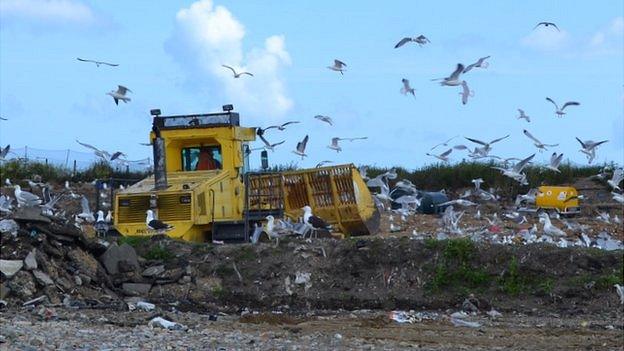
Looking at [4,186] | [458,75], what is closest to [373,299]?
[458,75]

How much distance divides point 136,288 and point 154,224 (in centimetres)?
178

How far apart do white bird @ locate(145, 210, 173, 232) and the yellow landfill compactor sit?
0.11 metres

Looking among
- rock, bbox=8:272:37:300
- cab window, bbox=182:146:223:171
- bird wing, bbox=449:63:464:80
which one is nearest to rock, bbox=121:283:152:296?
rock, bbox=8:272:37:300

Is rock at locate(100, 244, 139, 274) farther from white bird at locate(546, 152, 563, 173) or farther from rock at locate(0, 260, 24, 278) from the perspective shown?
white bird at locate(546, 152, 563, 173)

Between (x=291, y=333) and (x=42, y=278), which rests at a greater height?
(x=42, y=278)

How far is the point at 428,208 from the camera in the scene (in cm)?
3375

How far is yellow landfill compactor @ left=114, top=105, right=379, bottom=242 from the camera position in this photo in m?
18.8

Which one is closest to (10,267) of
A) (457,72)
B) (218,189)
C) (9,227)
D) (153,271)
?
(9,227)

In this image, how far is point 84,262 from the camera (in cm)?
1662

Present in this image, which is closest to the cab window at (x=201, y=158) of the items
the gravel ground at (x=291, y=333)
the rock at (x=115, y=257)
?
the rock at (x=115, y=257)

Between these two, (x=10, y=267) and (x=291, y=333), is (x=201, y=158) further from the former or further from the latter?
(x=291, y=333)

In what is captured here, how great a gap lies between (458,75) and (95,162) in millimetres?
20353

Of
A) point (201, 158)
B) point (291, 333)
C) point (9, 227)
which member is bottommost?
point (291, 333)

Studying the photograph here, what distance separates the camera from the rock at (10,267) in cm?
1519
